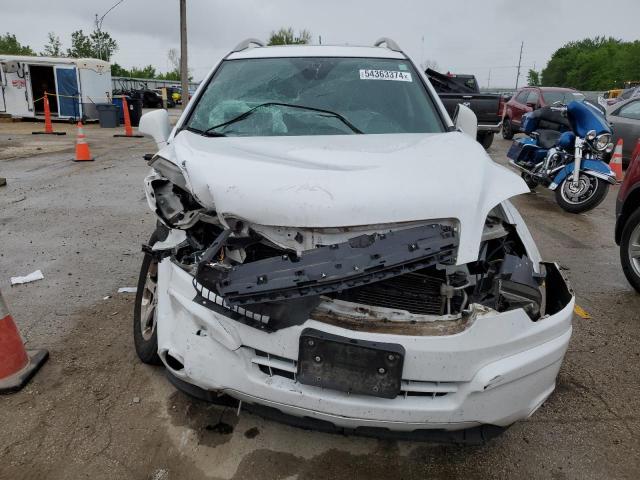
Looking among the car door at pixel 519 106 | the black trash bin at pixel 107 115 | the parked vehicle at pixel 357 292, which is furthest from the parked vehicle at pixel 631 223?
the black trash bin at pixel 107 115

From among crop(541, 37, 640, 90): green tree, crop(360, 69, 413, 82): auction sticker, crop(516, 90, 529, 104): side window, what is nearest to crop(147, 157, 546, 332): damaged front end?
crop(360, 69, 413, 82): auction sticker

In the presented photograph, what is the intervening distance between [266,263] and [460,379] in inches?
33.2

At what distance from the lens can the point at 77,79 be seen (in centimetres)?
1908

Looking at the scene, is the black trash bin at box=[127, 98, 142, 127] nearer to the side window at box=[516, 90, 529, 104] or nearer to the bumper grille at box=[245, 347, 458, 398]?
the side window at box=[516, 90, 529, 104]

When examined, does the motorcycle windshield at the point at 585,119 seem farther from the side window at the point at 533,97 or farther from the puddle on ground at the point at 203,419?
the side window at the point at 533,97

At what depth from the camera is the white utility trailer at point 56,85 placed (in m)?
19.1

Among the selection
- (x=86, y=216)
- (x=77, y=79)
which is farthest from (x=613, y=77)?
(x=86, y=216)

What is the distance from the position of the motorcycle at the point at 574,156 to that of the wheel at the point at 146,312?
6132 millimetres

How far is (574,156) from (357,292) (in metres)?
6.16

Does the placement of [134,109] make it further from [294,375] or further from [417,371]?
[417,371]

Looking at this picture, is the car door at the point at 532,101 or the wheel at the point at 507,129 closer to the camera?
the car door at the point at 532,101

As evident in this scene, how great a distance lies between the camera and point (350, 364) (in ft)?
5.92

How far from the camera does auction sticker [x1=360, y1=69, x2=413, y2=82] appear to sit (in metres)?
3.45

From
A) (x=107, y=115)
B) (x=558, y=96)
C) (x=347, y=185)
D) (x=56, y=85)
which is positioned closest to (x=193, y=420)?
(x=347, y=185)
